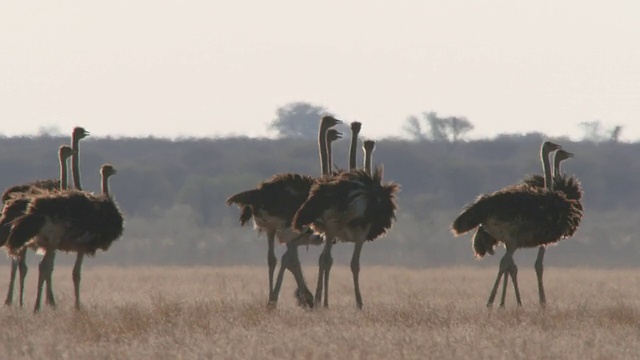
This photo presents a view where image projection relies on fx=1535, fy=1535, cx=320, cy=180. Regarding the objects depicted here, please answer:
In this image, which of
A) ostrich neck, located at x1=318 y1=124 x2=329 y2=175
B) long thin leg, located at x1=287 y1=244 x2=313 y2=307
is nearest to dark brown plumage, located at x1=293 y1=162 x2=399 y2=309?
long thin leg, located at x1=287 y1=244 x2=313 y2=307

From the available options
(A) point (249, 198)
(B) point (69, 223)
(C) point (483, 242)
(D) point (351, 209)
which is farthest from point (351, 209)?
(B) point (69, 223)

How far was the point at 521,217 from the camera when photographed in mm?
15750

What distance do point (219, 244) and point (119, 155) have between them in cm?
2208

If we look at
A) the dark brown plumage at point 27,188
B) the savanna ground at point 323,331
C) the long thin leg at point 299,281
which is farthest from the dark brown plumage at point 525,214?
the dark brown plumage at point 27,188

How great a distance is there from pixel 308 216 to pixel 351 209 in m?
0.54

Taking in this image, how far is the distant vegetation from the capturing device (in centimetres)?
3834

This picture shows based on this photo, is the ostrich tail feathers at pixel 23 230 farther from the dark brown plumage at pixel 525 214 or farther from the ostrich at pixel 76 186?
the dark brown plumage at pixel 525 214

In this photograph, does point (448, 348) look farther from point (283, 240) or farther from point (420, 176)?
point (420, 176)

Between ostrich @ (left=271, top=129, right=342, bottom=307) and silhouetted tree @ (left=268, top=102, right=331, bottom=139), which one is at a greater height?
silhouetted tree @ (left=268, top=102, right=331, bottom=139)

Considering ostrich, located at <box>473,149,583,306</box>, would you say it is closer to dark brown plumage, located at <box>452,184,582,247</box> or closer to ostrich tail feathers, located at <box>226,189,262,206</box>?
dark brown plumage, located at <box>452,184,582,247</box>

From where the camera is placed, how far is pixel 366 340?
11.3m

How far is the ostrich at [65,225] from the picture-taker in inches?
558

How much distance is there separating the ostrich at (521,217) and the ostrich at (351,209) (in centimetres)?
83

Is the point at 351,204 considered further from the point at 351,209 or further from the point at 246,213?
the point at 246,213
